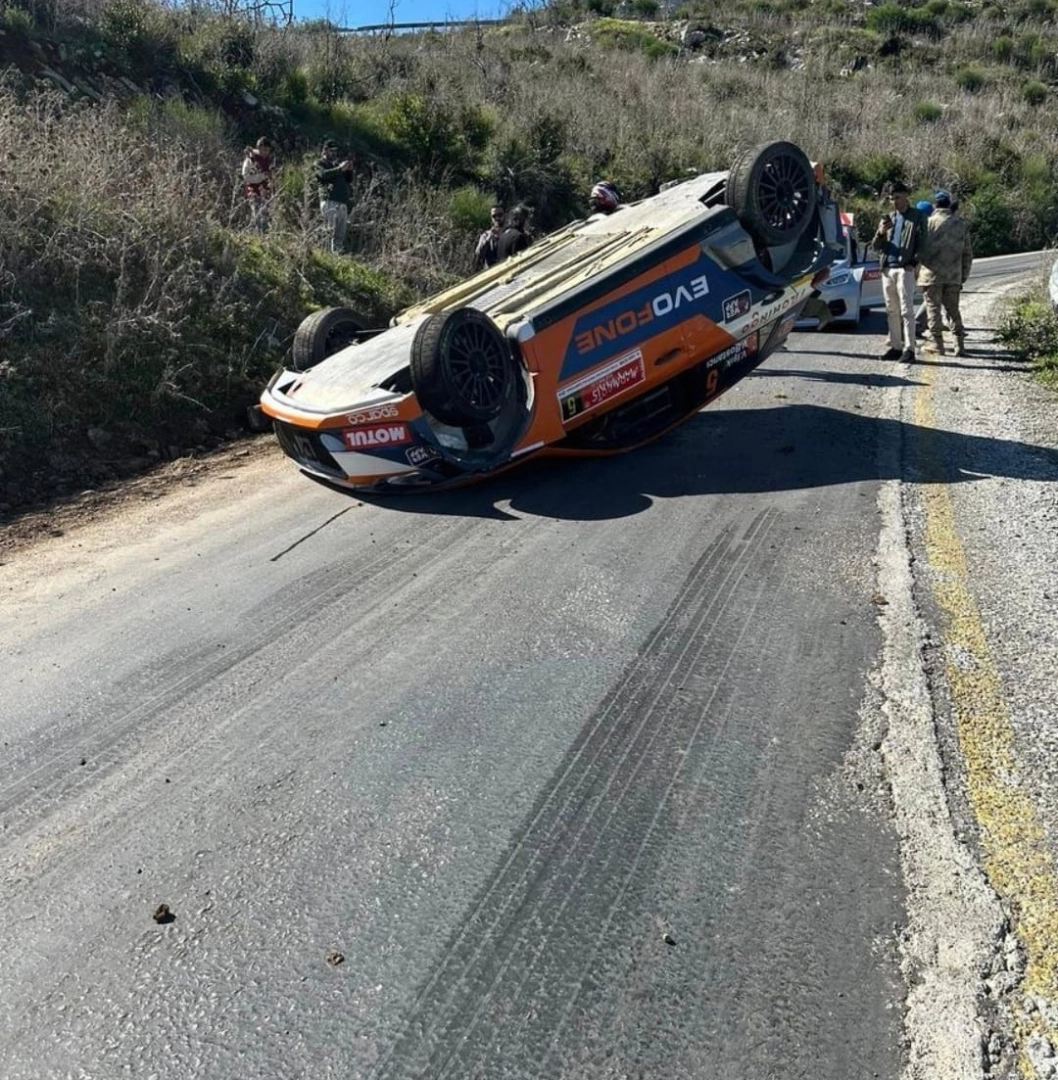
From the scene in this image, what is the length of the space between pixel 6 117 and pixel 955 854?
33.9 ft

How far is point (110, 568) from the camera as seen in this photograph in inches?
212

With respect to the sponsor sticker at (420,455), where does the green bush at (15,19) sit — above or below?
above

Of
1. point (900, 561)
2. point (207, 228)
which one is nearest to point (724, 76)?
point (207, 228)

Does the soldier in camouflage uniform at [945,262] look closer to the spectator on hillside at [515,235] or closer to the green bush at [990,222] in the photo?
the spectator on hillside at [515,235]

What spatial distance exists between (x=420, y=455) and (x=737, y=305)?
2.80 m

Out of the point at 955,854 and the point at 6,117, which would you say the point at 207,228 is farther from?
the point at 955,854

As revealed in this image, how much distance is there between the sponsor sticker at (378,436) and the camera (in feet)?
19.8

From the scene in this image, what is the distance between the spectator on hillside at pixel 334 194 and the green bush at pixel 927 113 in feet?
107

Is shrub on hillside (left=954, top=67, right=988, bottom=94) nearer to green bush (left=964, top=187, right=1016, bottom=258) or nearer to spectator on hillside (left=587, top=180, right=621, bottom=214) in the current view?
green bush (left=964, top=187, right=1016, bottom=258)

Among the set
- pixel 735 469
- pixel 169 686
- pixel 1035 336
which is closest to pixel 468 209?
pixel 1035 336

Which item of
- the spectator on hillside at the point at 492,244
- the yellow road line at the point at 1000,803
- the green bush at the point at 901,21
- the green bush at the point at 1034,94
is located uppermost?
the green bush at the point at 901,21

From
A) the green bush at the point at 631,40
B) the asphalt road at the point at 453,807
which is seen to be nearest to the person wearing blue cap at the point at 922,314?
the asphalt road at the point at 453,807

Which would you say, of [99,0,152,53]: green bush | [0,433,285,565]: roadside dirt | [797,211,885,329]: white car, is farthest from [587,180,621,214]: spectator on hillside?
[99,0,152,53]: green bush

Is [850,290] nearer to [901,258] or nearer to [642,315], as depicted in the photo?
[901,258]
